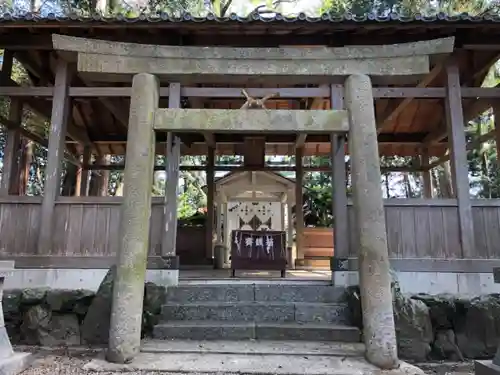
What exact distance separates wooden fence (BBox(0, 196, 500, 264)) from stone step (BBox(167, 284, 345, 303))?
2.54ft

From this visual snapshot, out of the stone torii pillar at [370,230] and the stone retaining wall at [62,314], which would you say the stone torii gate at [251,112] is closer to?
the stone torii pillar at [370,230]

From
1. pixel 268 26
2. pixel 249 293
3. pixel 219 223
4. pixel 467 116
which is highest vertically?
pixel 268 26

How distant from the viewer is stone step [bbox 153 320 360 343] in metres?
4.57

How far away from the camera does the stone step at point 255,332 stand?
180 inches

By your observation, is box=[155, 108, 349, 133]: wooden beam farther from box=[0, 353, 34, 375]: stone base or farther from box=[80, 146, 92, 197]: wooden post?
box=[80, 146, 92, 197]: wooden post

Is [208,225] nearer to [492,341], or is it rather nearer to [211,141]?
[211,141]

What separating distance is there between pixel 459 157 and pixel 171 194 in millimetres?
4662

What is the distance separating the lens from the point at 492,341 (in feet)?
15.5

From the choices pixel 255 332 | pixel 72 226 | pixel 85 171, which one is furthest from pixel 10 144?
pixel 255 332

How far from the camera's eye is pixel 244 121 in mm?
4355

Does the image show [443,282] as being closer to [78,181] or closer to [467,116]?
[467,116]

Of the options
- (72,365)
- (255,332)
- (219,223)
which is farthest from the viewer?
(219,223)

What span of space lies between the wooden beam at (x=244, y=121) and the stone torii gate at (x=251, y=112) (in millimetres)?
12

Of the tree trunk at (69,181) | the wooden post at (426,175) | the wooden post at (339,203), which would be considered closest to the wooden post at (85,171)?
the tree trunk at (69,181)
